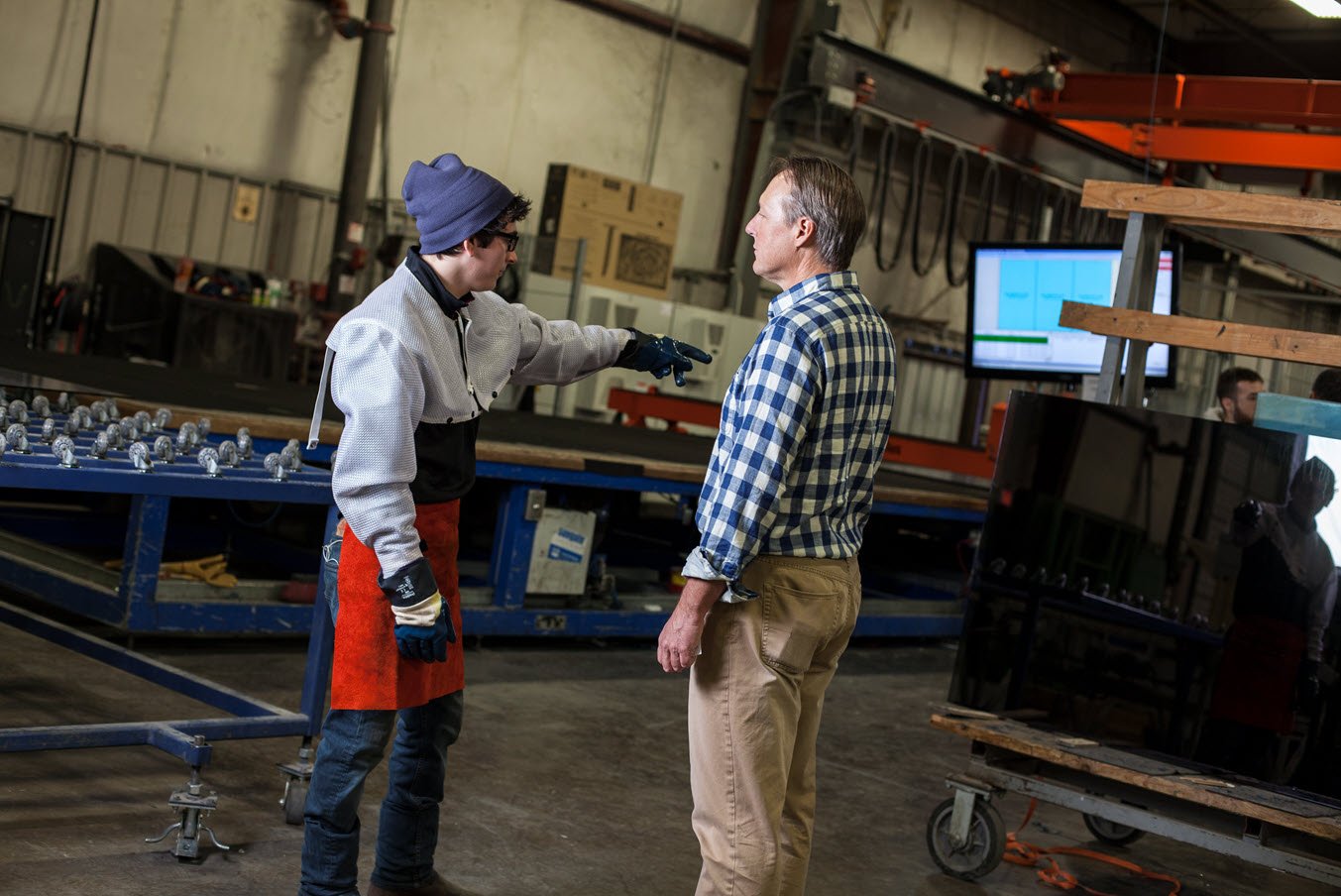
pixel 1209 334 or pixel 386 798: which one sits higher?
pixel 1209 334

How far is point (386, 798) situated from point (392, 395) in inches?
37.4

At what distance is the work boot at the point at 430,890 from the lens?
2.95 metres

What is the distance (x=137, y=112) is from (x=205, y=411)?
7.17 meters

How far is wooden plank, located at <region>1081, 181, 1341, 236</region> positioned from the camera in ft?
11.4

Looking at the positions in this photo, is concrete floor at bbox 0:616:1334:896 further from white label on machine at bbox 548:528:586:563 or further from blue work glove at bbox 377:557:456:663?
blue work glove at bbox 377:557:456:663

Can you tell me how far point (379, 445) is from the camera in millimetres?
2496

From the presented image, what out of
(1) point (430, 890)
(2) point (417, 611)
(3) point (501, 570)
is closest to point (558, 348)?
(2) point (417, 611)

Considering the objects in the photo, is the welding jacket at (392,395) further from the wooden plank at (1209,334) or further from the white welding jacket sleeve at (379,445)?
the wooden plank at (1209,334)

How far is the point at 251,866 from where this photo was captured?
121 inches

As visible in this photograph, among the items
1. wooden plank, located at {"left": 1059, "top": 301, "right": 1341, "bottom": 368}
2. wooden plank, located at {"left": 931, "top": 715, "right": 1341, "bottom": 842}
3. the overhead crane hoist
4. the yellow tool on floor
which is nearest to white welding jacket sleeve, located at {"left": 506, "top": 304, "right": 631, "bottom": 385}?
wooden plank, located at {"left": 1059, "top": 301, "right": 1341, "bottom": 368}

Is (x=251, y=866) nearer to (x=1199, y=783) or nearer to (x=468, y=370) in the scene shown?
(x=468, y=370)

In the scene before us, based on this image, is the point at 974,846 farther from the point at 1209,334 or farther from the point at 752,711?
the point at 752,711

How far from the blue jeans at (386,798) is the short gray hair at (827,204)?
3.99 ft

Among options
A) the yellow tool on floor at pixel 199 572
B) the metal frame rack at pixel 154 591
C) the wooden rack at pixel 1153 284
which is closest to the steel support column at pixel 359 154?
the yellow tool on floor at pixel 199 572
